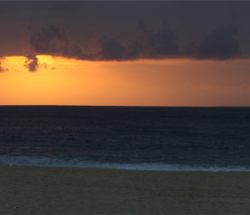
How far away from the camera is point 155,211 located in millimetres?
11281

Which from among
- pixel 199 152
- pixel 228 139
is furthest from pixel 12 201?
pixel 228 139

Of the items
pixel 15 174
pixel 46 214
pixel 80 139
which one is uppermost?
pixel 80 139

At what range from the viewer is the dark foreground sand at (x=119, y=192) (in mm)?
11381

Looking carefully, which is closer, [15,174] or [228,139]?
[15,174]

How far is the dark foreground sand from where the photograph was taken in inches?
448

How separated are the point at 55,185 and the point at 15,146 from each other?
97.9 feet

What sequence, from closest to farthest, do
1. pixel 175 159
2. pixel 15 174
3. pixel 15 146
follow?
pixel 15 174
pixel 175 159
pixel 15 146

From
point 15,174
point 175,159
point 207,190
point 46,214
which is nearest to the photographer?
point 46,214

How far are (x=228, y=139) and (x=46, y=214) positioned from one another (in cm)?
4263

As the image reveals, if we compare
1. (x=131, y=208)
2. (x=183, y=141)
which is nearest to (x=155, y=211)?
(x=131, y=208)

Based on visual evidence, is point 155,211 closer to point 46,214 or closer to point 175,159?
point 46,214

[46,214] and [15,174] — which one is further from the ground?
[15,174]

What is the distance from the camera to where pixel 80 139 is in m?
50.9

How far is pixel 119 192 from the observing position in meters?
13.2
